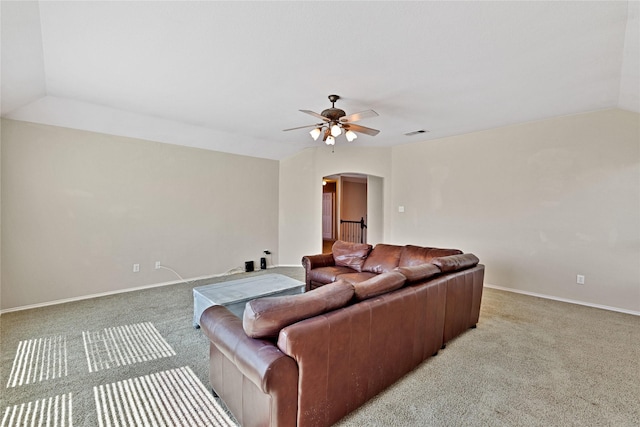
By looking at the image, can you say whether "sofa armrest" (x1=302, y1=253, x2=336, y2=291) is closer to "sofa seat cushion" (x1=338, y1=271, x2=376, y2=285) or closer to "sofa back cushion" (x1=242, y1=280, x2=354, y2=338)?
"sofa seat cushion" (x1=338, y1=271, x2=376, y2=285)

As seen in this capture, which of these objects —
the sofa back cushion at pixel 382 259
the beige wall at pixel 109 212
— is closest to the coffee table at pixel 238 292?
the sofa back cushion at pixel 382 259

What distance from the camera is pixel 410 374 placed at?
7.34ft

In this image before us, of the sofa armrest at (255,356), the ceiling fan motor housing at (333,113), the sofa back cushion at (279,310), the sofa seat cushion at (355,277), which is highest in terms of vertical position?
the ceiling fan motor housing at (333,113)

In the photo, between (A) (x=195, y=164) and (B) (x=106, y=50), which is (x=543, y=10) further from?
(A) (x=195, y=164)

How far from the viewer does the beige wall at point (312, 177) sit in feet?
20.3

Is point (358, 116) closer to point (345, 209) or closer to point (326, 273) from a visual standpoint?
point (326, 273)

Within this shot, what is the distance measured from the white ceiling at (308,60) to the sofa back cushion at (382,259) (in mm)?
1918

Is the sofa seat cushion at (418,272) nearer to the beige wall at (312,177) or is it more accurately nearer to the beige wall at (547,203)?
→ the beige wall at (547,203)

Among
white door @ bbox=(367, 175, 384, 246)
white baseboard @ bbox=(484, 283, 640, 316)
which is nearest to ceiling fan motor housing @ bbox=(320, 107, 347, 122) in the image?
white door @ bbox=(367, 175, 384, 246)

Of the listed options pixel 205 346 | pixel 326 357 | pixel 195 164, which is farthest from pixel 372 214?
pixel 326 357

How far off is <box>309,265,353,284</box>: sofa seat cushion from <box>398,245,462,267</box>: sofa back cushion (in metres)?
0.74

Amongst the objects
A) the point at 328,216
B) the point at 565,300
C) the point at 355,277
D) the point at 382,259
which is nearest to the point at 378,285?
the point at 355,277

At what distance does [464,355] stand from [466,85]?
2.72m

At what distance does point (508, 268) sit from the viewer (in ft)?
15.2
